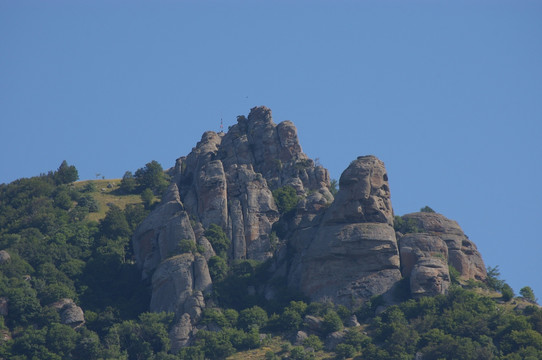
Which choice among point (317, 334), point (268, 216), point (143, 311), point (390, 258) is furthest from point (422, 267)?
point (143, 311)

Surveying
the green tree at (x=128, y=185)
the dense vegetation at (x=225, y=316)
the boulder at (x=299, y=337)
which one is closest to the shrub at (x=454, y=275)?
the dense vegetation at (x=225, y=316)

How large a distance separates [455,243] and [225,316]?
96.4 feet

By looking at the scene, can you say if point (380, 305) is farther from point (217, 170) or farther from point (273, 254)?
point (217, 170)

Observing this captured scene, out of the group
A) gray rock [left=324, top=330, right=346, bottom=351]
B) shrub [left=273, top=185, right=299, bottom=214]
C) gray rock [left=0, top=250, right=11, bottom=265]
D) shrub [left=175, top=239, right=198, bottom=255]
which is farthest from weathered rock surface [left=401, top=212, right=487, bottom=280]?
gray rock [left=0, top=250, right=11, bottom=265]

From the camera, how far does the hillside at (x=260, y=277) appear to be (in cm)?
12662

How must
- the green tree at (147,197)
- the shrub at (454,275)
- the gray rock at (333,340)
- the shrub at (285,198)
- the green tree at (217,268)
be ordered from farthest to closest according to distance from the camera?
the green tree at (147,197), the shrub at (285,198), the green tree at (217,268), the shrub at (454,275), the gray rock at (333,340)

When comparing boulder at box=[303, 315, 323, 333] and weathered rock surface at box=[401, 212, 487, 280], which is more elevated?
weathered rock surface at box=[401, 212, 487, 280]

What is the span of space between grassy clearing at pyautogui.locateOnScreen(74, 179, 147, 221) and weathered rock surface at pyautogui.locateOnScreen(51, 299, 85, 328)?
29661mm

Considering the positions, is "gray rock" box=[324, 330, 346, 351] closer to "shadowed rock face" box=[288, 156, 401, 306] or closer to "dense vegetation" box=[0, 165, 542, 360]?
"dense vegetation" box=[0, 165, 542, 360]

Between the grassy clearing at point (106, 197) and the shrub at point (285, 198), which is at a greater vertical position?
the grassy clearing at point (106, 197)

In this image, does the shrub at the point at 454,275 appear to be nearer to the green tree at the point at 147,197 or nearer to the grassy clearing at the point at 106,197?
the green tree at the point at 147,197

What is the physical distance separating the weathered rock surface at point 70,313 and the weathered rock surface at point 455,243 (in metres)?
40.1

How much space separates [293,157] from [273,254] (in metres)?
19.8

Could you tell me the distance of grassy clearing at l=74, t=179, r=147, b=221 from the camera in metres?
169
